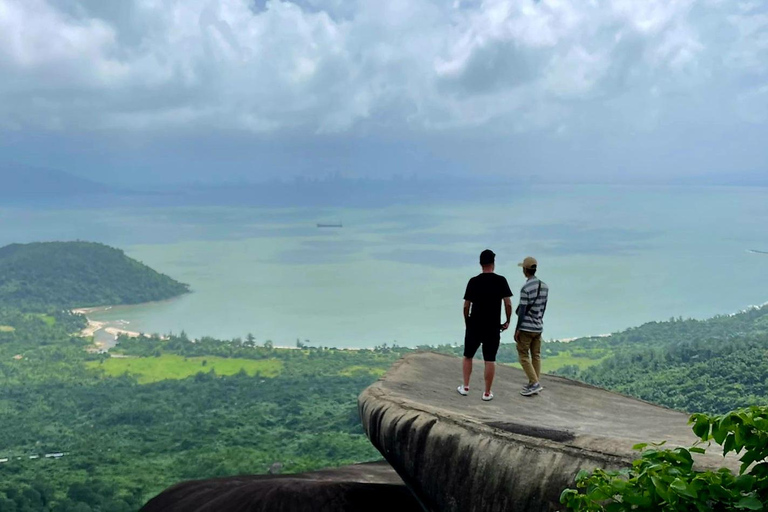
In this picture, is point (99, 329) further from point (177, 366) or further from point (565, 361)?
point (565, 361)

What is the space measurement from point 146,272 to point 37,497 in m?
45.7

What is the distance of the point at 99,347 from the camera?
40875 millimetres

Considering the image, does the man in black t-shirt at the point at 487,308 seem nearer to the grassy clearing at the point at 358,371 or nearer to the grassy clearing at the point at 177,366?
the grassy clearing at the point at 358,371

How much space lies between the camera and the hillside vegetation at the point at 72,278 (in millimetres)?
50812

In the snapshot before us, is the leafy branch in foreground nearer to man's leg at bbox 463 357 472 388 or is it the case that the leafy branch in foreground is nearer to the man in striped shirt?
the man in striped shirt

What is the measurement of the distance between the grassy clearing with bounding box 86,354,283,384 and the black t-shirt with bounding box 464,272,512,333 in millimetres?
27094

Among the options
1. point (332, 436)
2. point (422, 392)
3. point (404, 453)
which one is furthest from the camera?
point (332, 436)

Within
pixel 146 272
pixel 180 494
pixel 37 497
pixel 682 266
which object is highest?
pixel 682 266

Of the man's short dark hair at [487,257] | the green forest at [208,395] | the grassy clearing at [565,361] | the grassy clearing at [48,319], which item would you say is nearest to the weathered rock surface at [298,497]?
the man's short dark hair at [487,257]

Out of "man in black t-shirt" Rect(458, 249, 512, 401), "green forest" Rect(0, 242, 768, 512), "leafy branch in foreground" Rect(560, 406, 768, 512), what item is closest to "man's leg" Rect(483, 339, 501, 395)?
"man in black t-shirt" Rect(458, 249, 512, 401)

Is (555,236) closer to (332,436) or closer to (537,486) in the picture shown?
(332,436)

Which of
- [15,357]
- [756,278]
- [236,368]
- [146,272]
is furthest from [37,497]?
[756,278]

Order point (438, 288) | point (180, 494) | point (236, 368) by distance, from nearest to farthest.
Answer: point (180, 494) → point (236, 368) → point (438, 288)

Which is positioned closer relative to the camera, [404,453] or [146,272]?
[404,453]
